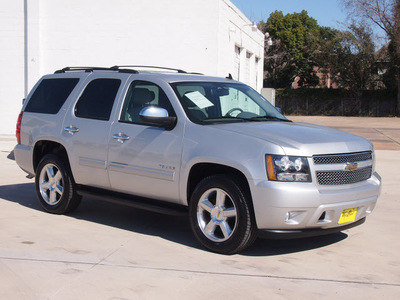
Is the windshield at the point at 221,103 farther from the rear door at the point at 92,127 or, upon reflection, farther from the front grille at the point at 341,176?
the front grille at the point at 341,176

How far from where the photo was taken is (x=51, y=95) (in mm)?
7977

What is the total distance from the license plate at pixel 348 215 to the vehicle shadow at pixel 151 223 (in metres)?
0.61

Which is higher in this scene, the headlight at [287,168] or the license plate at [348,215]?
the headlight at [287,168]

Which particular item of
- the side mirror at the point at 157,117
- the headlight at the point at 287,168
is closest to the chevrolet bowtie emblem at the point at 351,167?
the headlight at the point at 287,168

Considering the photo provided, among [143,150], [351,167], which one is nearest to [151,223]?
[143,150]

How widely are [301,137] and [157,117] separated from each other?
1555 mm

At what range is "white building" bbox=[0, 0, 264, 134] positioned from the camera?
66.0 feet

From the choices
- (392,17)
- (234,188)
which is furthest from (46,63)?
(392,17)

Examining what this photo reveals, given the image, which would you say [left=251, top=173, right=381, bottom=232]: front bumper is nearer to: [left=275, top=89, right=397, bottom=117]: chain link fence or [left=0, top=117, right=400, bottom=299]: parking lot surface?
[left=0, top=117, right=400, bottom=299]: parking lot surface

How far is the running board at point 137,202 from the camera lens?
6.35 meters

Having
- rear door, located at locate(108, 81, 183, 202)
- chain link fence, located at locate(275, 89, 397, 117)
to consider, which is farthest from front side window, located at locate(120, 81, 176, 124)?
chain link fence, located at locate(275, 89, 397, 117)

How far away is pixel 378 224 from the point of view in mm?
7453

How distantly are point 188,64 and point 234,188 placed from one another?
15.0 m

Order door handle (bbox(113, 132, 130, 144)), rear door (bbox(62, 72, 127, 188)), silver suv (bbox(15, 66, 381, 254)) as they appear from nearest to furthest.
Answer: silver suv (bbox(15, 66, 381, 254))
door handle (bbox(113, 132, 130, 144))
rear door (bbox(62, 72, 127, 188))
